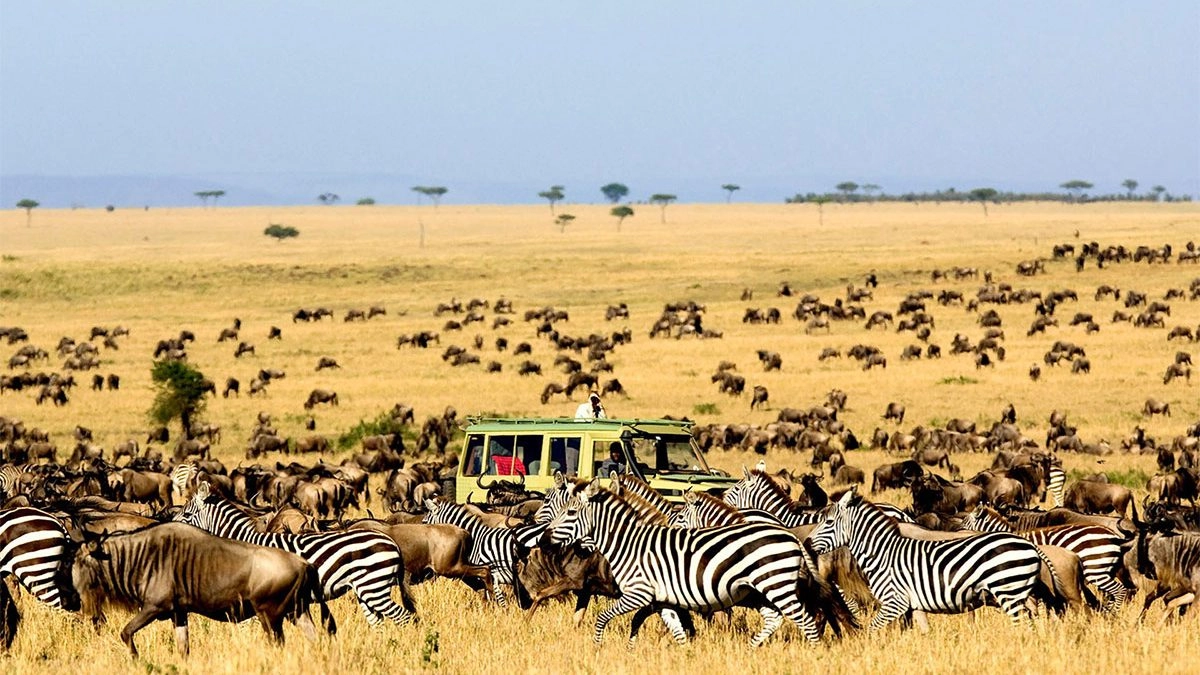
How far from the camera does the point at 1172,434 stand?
35125mm

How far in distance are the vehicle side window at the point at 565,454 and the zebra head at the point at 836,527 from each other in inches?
182

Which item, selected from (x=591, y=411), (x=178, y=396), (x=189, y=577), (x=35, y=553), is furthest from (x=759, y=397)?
(x=189, y=577)

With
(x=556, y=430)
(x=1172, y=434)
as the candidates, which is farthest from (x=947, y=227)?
(x=556, y=430)

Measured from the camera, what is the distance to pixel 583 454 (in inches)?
698

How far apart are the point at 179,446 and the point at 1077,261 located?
50622 mm

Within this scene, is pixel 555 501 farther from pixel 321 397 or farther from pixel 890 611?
pixel 321 397

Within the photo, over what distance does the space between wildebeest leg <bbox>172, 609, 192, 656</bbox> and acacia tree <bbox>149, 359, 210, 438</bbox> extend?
2853 cm

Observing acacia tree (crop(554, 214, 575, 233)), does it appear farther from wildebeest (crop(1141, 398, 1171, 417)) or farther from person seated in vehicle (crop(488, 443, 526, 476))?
person seated in vehicle (crop(488, 443, 526, 476))

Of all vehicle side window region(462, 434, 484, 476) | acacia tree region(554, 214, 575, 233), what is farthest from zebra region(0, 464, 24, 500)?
acacia tree region(554, 214, 575, 233)

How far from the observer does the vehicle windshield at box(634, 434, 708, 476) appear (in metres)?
18.0

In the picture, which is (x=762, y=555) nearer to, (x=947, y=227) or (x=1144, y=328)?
(x=1144, y=328)

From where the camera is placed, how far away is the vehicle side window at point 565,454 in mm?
17953

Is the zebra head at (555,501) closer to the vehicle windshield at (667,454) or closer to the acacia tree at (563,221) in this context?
the vehicle windshield at (667,454)

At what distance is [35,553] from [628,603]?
4.57 meters
